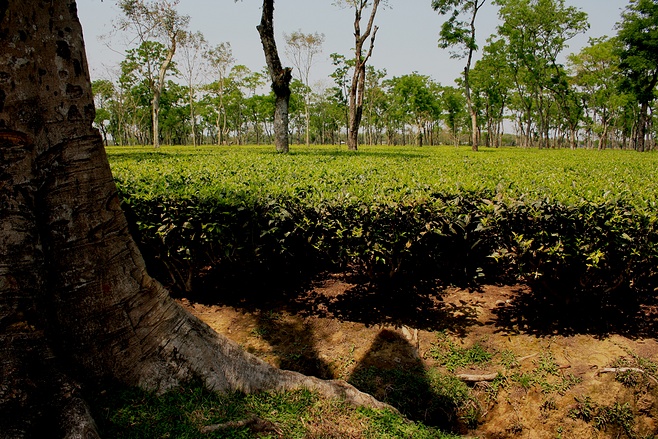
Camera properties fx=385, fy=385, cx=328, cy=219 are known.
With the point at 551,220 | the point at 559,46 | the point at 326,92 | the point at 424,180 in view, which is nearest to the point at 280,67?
the point at 424,180

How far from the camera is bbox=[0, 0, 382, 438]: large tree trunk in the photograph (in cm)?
181

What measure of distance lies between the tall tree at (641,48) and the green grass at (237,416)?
32.5 meters

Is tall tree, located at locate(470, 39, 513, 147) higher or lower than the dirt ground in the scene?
higher

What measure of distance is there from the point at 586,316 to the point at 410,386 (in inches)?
85.1

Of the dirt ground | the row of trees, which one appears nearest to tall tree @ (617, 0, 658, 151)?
the row of trees

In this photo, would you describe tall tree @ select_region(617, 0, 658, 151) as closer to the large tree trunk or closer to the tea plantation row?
the tea plantation row

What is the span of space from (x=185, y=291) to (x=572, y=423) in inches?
172

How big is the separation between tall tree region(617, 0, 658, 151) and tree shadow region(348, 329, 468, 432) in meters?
31.2

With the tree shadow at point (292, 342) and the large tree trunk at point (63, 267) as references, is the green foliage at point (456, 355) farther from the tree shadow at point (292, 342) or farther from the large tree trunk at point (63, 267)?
the large tree trunk at point (63, 267)

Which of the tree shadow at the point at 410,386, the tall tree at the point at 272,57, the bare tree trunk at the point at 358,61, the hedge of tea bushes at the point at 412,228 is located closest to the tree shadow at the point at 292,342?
the tree shadow at the point at 410,386

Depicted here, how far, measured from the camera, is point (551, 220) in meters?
3.57

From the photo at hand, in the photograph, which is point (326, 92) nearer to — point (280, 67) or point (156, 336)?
point (280, 67)

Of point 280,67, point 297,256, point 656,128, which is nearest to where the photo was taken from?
point 297,256

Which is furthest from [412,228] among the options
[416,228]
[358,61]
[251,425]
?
[358,61]
